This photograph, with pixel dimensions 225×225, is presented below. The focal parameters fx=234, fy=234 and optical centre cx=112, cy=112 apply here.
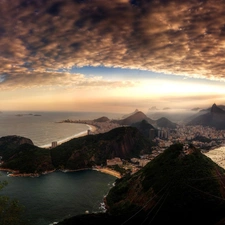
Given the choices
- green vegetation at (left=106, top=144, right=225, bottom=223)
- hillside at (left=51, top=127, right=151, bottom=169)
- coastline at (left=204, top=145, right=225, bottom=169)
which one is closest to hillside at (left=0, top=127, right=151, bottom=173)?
hillside at (left=51, top=127, right=151, bottom=169)

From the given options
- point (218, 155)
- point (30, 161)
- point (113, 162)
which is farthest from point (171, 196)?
point (218, 155)

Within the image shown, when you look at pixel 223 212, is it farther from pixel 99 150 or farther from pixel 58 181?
pixel 99 150

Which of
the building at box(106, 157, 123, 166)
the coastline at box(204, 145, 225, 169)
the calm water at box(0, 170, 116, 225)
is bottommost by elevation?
the coastline at box(204, 145, 225, 169)

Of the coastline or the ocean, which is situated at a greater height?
the ocean

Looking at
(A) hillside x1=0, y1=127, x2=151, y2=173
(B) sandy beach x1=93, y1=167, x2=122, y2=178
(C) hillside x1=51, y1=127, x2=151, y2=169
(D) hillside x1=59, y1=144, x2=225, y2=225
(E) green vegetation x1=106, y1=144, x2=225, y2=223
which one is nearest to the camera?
(D) hillside x1=59, y1=144, x2=225, y2=225

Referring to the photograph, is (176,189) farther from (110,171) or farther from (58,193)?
(110,171)

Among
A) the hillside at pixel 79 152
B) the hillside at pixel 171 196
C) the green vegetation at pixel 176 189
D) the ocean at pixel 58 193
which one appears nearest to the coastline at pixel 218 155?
the hillside at pixel 79 152

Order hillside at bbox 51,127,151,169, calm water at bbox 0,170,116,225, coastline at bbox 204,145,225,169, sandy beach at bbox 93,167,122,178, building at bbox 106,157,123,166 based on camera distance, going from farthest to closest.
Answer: coastline at bbox 204,145,225,169 → building at bbox 106,157,123,166 → hillside at bbox 51,127,151,169 → sandy beach at bbox 93,167,122,178 → calm water at bbox 0,170,116,225

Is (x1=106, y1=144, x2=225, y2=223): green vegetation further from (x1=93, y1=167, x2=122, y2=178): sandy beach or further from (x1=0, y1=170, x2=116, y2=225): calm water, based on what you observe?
(x1=93, y1=167, x2=122, y2=178): sandy beach
